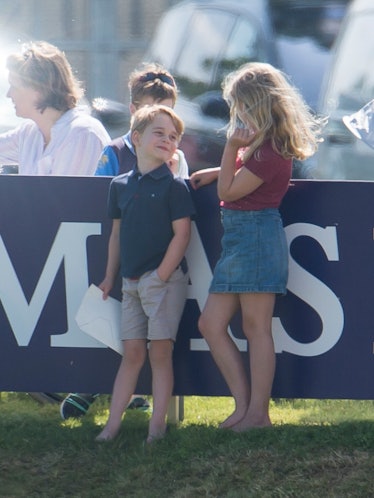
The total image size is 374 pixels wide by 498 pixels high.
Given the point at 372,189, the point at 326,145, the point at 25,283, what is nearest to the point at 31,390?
the point at 25,283

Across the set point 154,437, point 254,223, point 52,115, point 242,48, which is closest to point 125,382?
point 154,437

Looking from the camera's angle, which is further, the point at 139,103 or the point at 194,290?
the point at 139,103

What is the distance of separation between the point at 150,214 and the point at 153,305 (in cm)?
41

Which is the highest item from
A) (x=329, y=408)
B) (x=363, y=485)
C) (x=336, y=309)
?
(x=336, y=309)

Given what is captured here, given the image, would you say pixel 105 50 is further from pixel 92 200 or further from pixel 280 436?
pixel 280 436

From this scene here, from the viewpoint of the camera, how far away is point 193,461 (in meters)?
5.32

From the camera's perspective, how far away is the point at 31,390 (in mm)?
6008

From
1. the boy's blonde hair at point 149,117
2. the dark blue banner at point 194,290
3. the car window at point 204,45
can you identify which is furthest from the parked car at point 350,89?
the boy's blonde hair at point 149,117

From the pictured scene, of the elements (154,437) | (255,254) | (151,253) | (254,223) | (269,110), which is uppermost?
(269,110)

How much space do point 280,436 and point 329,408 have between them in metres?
1.11

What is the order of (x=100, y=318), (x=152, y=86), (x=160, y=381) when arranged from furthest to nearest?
(x=152, y=86) < (x=100, y=318) < (x=160, y=381)

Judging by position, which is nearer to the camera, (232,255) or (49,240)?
(232,255)

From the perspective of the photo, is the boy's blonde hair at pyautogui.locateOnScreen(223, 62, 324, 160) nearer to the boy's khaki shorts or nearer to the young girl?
the young girl

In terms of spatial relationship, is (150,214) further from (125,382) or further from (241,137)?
(125,382)
